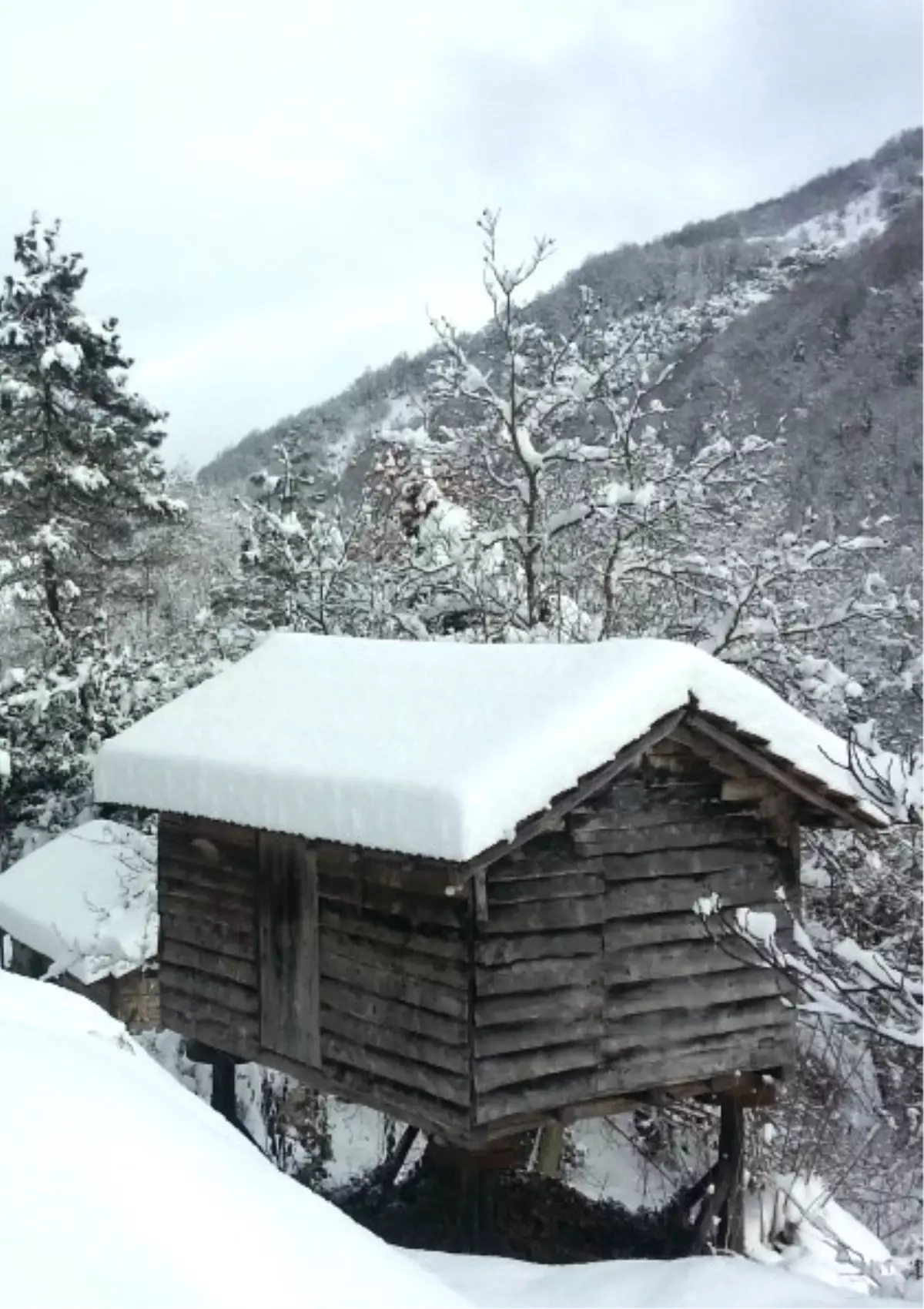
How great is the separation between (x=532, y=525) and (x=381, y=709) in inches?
263

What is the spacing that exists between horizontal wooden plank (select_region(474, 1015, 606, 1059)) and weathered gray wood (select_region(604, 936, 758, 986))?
0.35 m

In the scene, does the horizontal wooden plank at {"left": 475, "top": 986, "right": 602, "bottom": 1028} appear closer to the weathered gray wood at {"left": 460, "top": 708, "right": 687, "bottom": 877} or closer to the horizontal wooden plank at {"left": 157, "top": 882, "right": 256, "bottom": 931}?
the weathered gray wood at {"left": 460, "top": 708, "right": 687, "bottom": 877}

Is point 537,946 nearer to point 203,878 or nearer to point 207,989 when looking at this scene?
point 203,878

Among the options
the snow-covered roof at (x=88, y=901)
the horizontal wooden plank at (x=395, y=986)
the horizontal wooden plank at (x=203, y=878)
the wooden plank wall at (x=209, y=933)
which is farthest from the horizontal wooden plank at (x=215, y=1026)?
the snow-covered roof at (x=88, y=901)

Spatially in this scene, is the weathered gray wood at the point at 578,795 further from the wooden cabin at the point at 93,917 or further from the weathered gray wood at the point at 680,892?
the wooden cabin at the point at 93,917

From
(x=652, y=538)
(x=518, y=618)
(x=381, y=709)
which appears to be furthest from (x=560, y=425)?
(x=381, y=709)

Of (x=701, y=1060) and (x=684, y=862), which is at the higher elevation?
(x=684, y=862)

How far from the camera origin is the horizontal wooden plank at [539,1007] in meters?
8.06

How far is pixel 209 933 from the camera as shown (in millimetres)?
10602

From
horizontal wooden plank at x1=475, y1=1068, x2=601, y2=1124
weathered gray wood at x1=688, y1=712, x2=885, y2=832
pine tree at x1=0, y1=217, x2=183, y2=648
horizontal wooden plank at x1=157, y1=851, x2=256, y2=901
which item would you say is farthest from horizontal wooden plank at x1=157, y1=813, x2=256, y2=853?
pine tree at x1=0, y1=217, x2=183, y2=648

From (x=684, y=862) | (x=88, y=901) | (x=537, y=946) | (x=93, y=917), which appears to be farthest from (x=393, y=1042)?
(x=93, y=917)

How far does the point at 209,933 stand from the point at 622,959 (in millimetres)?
3915

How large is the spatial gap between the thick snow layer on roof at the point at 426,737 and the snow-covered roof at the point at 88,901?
20.8ft

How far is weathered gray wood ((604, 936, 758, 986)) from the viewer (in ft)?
28.2
